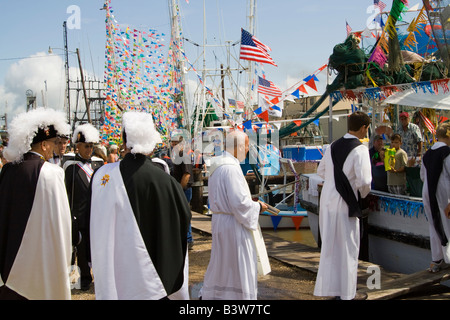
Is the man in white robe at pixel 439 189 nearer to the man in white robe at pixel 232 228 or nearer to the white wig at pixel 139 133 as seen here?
the man in white robe at pixel 232 228

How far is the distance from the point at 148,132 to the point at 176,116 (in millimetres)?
17085

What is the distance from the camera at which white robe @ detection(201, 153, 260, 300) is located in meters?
4.37

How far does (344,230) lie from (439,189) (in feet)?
5.24

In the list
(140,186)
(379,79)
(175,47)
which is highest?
(175,47)

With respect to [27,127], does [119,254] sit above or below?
below

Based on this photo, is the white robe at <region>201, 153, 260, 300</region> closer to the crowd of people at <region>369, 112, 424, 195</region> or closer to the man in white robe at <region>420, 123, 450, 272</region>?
the man in white robe at <region>420, 123, 450, 272</region>

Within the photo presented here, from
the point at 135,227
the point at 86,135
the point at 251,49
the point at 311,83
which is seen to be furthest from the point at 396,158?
the point at 251,49

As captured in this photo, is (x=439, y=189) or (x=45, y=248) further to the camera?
(x=439, y=189)

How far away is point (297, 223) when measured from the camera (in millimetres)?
12453

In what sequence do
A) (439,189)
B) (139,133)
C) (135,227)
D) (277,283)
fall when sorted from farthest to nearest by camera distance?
(277,283), (439,189), (139,133), (135,227)

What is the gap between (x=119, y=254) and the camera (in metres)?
3.51

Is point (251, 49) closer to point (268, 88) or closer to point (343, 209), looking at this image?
point (268, 88)
